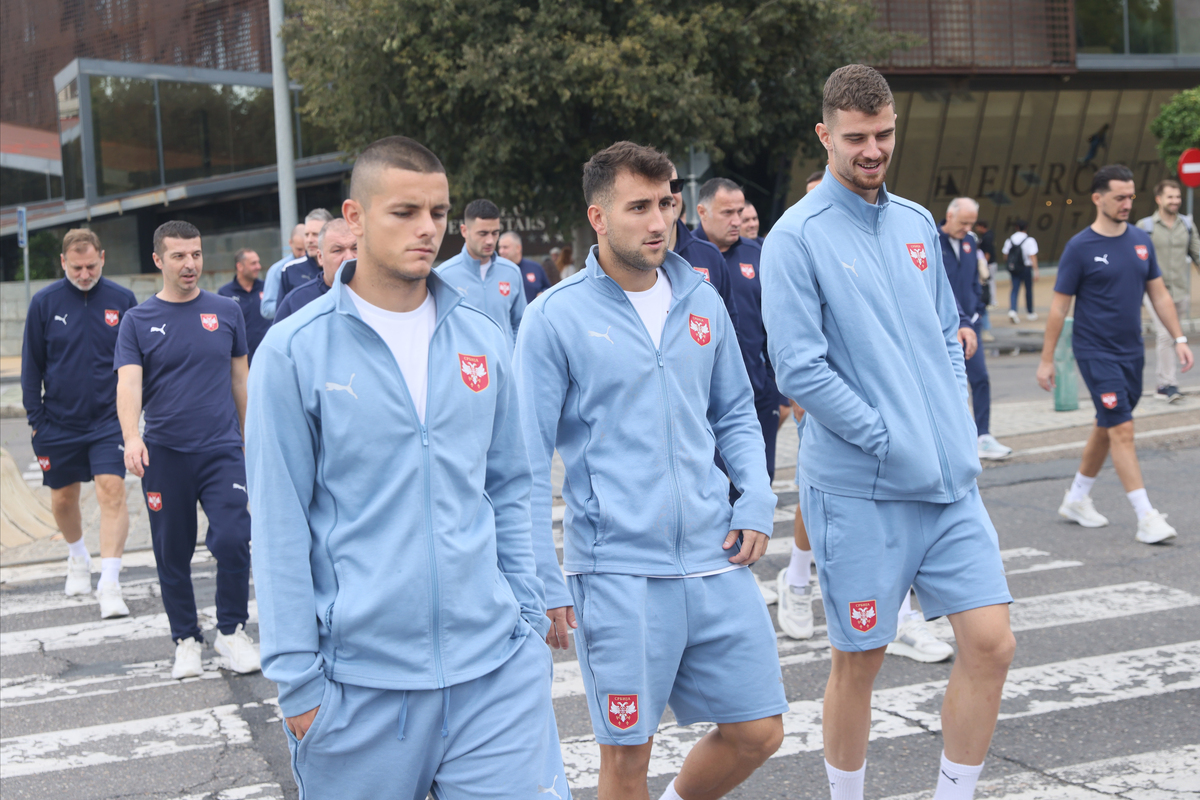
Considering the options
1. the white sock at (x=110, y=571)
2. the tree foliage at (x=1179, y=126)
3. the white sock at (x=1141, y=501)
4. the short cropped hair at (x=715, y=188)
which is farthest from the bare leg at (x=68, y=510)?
the tree foliage at (x=1179, y=126)

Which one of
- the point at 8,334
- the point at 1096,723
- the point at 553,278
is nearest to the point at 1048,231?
the point at 553,278

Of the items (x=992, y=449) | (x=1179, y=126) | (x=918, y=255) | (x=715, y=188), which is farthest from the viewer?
(x=1179, y=126)

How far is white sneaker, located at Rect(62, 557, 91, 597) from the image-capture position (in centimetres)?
755

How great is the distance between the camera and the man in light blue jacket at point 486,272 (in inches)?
363

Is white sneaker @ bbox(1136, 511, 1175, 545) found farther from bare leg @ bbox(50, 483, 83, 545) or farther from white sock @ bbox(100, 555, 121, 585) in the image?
bare leg @ bbox(50, 483, 83, 545)

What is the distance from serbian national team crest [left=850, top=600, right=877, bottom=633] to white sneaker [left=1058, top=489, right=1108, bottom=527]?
489cm

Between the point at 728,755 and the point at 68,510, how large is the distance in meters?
5.65

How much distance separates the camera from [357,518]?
256cm

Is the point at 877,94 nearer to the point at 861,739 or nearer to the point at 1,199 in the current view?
the point at 861,739

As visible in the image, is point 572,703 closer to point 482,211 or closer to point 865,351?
point 865,351

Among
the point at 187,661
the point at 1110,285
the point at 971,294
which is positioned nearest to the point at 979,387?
the point at 971,294

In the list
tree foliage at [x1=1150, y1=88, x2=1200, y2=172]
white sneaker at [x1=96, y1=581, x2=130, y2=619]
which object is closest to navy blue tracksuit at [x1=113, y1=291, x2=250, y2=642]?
white sneaker at [x1=96, y1=581, x2=130, y2=619]

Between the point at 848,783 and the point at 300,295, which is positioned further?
the point at 300,295

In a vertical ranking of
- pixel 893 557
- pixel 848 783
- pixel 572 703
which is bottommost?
pixel 572 703
